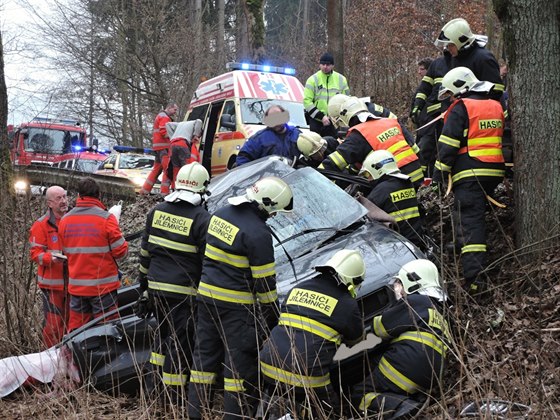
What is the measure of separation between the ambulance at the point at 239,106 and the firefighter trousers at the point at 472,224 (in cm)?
499

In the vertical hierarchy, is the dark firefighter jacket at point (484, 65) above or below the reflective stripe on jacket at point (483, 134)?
above

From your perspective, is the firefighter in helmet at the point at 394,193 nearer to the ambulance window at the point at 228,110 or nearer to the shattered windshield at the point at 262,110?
the shattered windshield at the point at 262,110

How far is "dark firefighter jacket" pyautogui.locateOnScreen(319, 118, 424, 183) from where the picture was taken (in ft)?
21.7

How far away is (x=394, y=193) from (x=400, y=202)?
0.10m

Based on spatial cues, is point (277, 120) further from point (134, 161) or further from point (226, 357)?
point (134, 161)

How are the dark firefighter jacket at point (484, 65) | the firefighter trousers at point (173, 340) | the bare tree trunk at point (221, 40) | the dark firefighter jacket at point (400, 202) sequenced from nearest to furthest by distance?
the firefighter trousers at point (173, 340) → the dark firefighter jacket at point (400, 202) → the dark firefighter jacket at point (484, 65) → the bare tree trunk at point (221, 40)

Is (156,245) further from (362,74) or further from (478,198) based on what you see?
(362,74)

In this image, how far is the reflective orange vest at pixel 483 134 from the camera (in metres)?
5.99

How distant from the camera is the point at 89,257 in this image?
20.5 ft

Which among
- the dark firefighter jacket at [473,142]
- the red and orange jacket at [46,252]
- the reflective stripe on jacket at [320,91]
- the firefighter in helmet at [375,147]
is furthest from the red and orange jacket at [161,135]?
the dark firefighter jacket at [473,142]

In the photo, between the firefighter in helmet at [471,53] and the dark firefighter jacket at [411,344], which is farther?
the firefighter in helmet at [471,53]

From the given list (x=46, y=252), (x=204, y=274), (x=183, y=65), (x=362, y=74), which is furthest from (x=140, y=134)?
(x=204, y=274)

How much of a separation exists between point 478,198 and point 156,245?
2.79 meters

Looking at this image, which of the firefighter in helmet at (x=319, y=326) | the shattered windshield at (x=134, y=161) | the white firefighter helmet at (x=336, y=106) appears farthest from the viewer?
the shattered windshield at (x=134, y=161)
